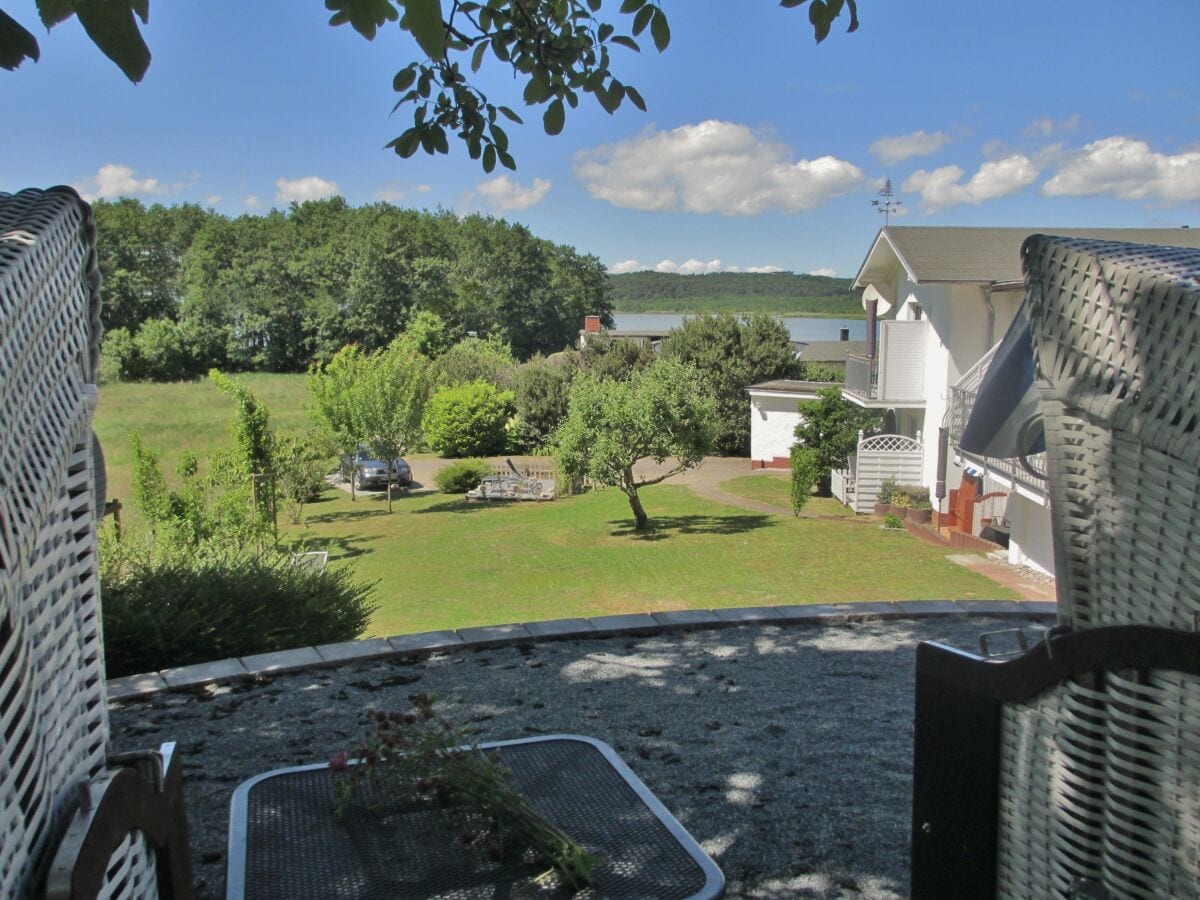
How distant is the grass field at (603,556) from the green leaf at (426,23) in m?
8.57

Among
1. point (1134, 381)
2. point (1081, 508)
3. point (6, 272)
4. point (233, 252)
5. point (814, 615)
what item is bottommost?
point (814, 615)

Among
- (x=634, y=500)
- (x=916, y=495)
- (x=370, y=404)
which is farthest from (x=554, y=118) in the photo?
(x=370, y=404)

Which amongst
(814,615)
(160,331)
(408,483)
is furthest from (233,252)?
(814,615)

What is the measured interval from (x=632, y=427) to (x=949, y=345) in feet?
23.1

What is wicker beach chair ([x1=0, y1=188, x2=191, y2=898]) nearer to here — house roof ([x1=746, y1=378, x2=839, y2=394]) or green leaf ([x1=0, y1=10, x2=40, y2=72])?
green leaf ([x1=0, y1=10, x2=40, y2=72])

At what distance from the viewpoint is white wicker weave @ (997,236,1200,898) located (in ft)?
4.83

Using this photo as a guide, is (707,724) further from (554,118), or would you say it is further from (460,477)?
(460,477)

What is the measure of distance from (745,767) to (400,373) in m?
28.5

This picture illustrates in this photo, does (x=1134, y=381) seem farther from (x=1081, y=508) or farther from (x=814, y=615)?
(x=814, y=615)

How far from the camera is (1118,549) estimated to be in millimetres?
1609

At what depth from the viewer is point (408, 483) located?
32469 millimetres

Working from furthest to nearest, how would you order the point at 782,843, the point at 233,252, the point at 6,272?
the point at 233,252
the point at 782,843
the point at 6,272

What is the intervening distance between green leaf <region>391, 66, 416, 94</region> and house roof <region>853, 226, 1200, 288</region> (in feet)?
48.0

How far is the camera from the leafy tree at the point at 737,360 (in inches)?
1383
